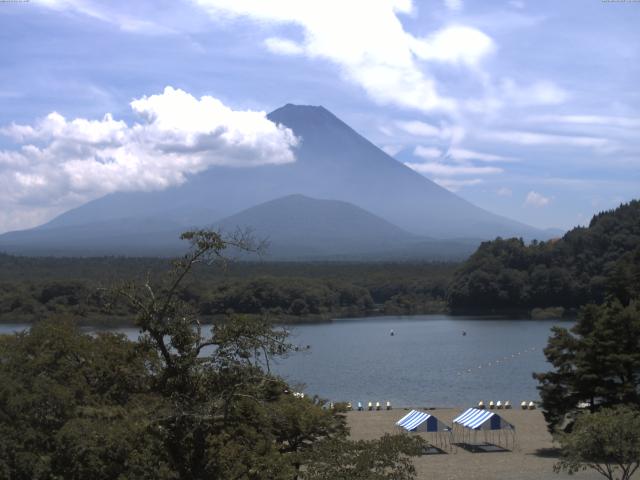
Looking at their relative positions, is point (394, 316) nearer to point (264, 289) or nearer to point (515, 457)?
point (264, 289)

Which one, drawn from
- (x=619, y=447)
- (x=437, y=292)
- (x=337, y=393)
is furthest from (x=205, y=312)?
(x=619, y=447)

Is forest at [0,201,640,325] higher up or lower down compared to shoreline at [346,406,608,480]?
higher up

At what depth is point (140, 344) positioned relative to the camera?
8.23 metres

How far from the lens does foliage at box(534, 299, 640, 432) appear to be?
1741cm

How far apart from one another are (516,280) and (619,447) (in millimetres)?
52449

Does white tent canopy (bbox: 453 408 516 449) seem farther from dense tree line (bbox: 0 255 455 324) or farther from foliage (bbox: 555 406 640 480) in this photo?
dense tree line (bbox: 0 255 455 324)

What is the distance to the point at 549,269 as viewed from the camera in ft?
209

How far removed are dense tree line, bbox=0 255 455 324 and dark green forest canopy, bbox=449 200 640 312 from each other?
446 centimetres

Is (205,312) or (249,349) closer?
(249,349)

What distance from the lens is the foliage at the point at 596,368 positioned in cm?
1741

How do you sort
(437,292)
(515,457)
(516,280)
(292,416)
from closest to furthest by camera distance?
(292,416), (515,457), (516,280), (437,292)

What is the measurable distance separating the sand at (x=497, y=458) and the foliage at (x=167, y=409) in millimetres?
6879

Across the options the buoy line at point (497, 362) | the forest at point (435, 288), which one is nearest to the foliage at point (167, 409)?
the buoy line at point (497, 362)

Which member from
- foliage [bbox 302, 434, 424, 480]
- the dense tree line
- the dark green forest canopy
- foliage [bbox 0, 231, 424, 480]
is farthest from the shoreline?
the dark green forest canopy
